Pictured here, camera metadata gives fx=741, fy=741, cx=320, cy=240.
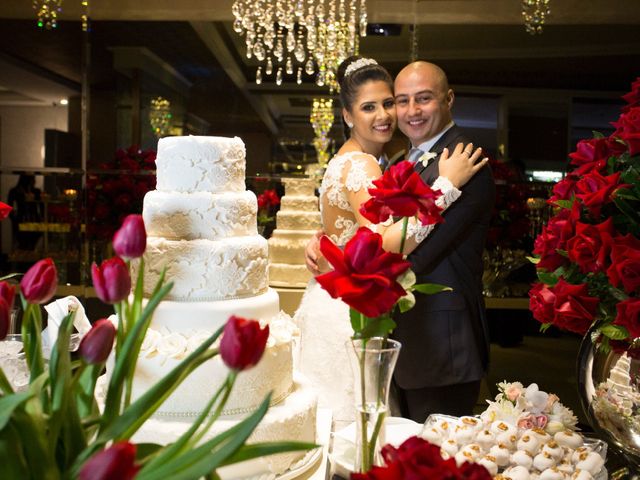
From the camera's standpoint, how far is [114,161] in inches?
184

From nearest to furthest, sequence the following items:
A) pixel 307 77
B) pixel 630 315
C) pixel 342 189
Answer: pixel 630 315 < pixel 342 189 < pixel 307 77

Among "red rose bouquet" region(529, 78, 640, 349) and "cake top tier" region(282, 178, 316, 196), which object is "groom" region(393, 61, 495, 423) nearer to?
"red rose bouquet" region(529, 78, 640, 349)

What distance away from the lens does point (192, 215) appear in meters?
1.48

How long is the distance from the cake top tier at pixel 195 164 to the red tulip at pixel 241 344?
0.85m

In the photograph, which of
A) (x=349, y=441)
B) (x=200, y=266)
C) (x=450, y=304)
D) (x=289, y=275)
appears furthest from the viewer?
(x=289, y=275)

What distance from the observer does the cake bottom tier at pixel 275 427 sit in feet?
4.37

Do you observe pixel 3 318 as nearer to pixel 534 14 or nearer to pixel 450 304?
pixel 450 304

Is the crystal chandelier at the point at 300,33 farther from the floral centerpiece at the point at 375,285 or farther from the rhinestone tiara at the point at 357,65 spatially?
the floral centerpiece at the point at 375,285

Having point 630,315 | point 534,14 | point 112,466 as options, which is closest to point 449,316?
point 630,315

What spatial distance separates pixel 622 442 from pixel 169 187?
3.19ft

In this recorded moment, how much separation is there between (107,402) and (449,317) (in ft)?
4.99

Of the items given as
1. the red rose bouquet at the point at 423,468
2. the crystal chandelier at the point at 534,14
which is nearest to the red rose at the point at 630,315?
the red rose bouquet at the point at 423,468

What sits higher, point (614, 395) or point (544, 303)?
point (544, 303)

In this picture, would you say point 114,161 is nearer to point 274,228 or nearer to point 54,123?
point 54,123
